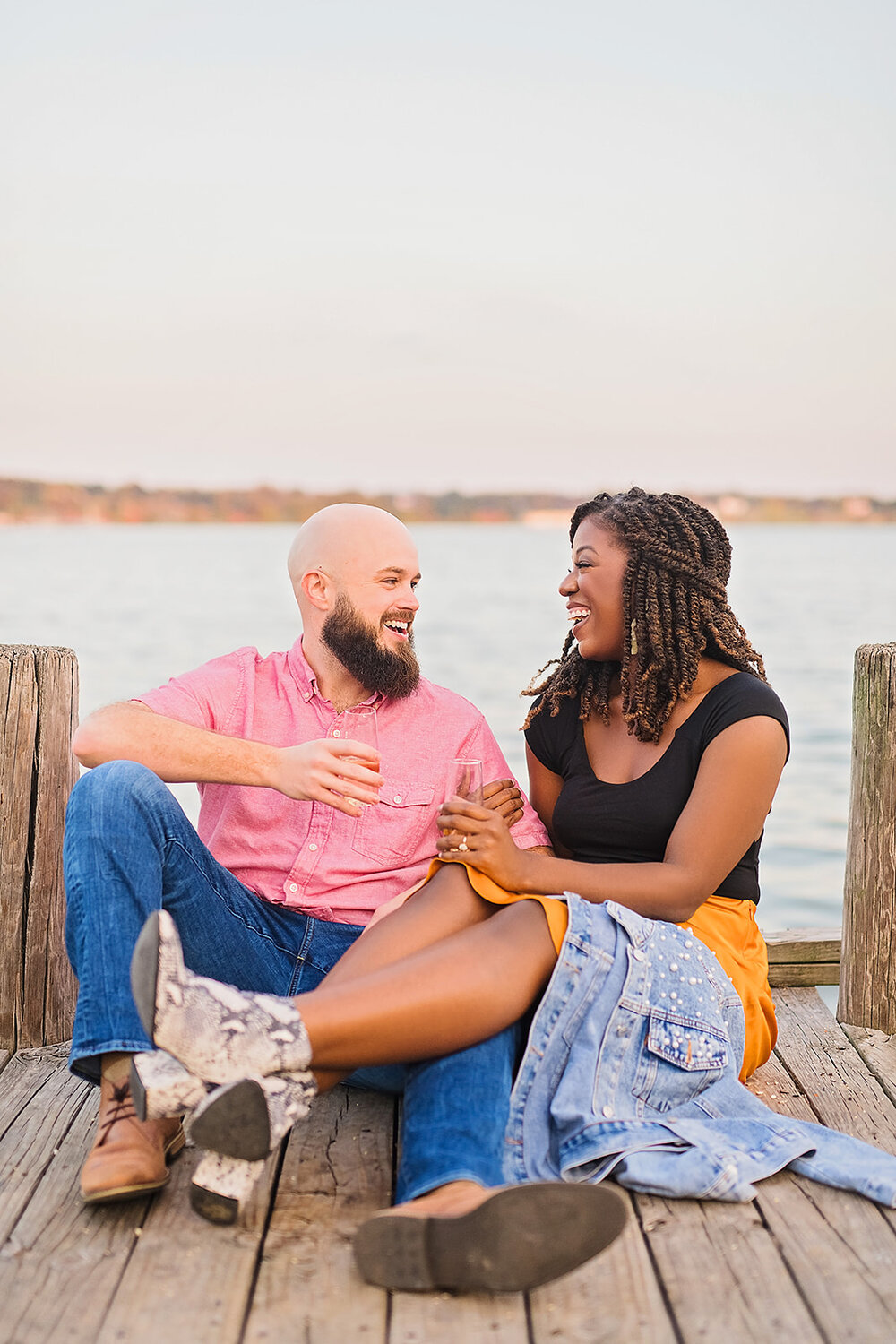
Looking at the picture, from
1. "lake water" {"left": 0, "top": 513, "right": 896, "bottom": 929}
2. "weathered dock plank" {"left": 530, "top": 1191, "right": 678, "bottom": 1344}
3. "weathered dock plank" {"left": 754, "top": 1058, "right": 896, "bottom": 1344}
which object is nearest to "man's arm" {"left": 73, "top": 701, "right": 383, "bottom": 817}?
"weathered dock plank" {"left": 530, "top": 1191, "right": 678, "bottom": 1344}

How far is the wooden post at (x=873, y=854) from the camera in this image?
337 centimetres

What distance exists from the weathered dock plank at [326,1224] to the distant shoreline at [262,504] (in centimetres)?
1789

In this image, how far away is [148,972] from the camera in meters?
2.06

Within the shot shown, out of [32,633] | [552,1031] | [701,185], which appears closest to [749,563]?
[701,185]

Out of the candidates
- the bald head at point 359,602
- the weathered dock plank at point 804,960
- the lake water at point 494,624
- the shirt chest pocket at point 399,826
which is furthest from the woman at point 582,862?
the lake water at point 494,624

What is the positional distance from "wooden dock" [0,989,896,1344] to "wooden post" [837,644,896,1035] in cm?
82

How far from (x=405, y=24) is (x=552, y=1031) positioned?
1672cm

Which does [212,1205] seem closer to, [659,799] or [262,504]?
[659,799]

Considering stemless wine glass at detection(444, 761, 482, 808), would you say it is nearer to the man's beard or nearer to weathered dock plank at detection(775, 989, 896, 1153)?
the man's beard

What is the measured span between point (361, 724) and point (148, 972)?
4.08 feet

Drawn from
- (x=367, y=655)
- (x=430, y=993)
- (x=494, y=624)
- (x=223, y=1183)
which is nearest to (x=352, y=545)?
(x=367, y=655)

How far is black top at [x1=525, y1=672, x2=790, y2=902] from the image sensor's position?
2.87 meters

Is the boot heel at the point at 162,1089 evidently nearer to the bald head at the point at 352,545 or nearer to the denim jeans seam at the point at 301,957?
the denim jeans seam at the point at 301,957

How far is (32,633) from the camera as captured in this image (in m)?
21.9
